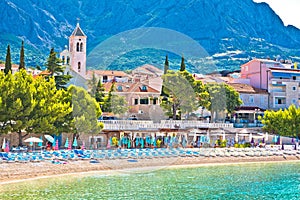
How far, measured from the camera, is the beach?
1480 inches

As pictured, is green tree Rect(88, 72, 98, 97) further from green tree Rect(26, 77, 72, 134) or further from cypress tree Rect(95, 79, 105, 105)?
green tree Rect(26, 77, 72, 134)

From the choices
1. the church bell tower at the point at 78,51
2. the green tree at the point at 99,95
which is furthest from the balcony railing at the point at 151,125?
the church bell tower at the point at 78,51

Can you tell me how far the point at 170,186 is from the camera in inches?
1454

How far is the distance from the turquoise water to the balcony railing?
1158 centimetres

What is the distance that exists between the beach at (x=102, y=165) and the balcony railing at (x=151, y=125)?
29.8 feet

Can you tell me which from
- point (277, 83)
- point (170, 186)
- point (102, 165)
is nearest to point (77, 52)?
point (277, 83)

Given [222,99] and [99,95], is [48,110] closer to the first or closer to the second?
[99,95]

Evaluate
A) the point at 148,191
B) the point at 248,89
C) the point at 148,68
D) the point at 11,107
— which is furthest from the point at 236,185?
the point at 148,68

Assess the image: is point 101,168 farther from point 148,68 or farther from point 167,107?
point 148,68

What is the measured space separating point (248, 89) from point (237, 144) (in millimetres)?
24992

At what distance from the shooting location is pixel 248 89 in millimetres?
83875

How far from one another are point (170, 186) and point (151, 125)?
905 inches

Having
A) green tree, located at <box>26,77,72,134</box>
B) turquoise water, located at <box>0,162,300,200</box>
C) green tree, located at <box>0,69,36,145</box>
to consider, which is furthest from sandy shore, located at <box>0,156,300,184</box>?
A: green tree, located at <box>0,69,36,145</box>

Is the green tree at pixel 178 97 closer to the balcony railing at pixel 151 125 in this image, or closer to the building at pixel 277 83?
the balcony railing at pixel 151 125
